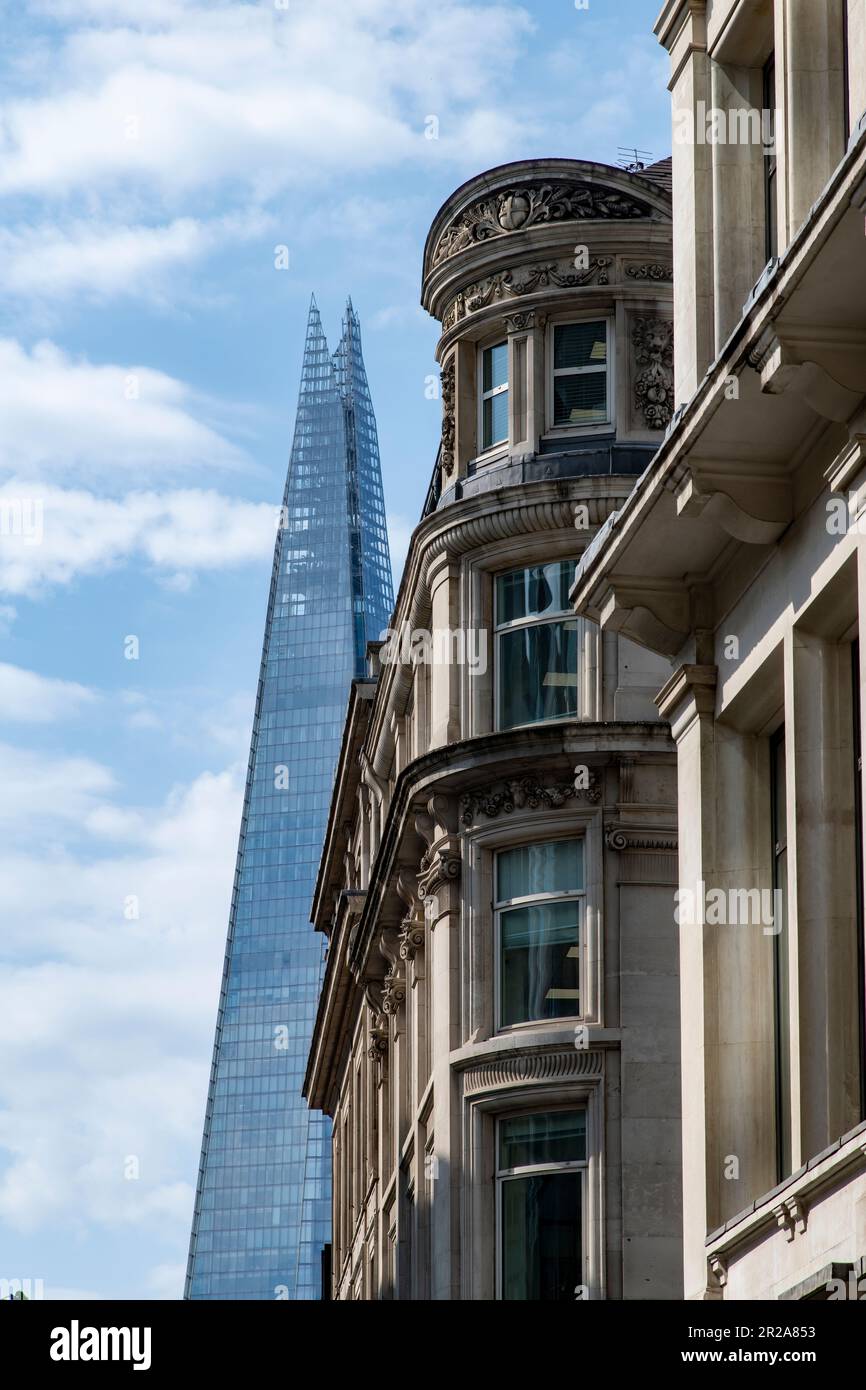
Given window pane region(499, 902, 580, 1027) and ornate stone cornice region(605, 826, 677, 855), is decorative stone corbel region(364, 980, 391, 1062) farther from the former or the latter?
ornate stone cornice region(605, 826, 677, 855)

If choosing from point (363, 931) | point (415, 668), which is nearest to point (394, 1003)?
point (363, 931)

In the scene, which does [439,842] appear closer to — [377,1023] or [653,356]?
[653,356]

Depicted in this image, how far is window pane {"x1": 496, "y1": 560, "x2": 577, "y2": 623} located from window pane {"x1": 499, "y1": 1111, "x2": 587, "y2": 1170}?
7938 mm

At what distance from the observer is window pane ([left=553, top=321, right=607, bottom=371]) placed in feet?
143

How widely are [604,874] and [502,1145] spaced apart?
14.4 feet

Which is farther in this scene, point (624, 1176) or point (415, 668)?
point (415, 668)

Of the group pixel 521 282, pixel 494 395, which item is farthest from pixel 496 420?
pixel 521 282

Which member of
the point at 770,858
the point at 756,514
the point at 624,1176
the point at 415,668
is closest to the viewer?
the point at 756,514

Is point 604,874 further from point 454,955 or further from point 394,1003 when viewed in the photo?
point 394,1003

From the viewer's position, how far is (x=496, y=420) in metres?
44.7

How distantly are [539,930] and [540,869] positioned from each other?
94 centimetres

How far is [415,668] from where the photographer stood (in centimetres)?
4988

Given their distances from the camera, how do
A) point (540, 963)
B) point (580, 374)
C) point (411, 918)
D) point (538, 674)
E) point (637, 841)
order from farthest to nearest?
point (411, 918) → point (580, 374) → point (538, 674) → point (540, 963) → point (637, 841)
